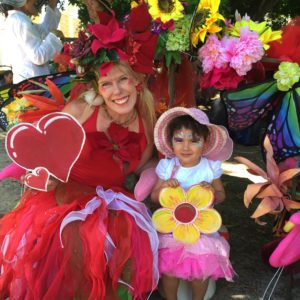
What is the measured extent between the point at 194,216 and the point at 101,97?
0.83 metres

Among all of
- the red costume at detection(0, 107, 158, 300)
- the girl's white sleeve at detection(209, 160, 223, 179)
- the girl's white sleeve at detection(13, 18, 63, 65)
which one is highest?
the girl's white sleeve at detection(13, 18, 63, 65)

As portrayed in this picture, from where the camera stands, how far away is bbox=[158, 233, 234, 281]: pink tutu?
2.17m

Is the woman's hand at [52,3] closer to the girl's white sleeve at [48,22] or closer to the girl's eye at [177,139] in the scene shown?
the girl's white sleeve at [48,22]

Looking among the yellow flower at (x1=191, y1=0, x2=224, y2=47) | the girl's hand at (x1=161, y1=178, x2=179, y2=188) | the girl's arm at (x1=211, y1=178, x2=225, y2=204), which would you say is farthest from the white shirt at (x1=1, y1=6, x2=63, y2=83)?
the girl's arm at (x1=211, y1=178, x2=225, y2=204)

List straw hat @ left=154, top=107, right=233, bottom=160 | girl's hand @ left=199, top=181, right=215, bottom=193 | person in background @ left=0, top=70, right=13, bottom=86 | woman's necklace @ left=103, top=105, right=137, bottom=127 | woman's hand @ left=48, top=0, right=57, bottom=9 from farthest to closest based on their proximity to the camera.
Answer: person in background @ left=0, top=70, right=13, bottom=86, woman's hand @ left=48, top=0, right=57, bottom=9, woman's necklace @ left=103, top=105, right=137, bottom=127, straw hat @ left=154, top=107, right=233, bottom=160, girl's hand @ left=199, top=181, right=215, bottom=193

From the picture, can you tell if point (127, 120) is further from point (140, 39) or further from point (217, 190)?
point (217, 190)

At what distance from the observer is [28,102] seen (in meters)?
2.65

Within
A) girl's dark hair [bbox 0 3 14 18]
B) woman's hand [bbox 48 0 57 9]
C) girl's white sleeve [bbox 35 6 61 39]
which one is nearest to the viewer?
girl's dark hair [bbox 0 3 14 18]

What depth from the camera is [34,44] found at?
3715 mm

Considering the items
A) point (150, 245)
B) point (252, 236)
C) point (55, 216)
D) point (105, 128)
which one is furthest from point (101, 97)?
point (252, 236)

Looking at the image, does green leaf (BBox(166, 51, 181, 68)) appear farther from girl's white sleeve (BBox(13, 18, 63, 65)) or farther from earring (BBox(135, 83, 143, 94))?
girl's white sleeve (BBox(13, 18, 63, 65))

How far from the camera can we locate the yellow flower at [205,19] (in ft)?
7.05

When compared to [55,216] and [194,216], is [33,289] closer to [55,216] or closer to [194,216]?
[55,216]

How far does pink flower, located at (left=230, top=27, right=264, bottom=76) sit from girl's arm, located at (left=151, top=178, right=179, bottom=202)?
659 millimetres
